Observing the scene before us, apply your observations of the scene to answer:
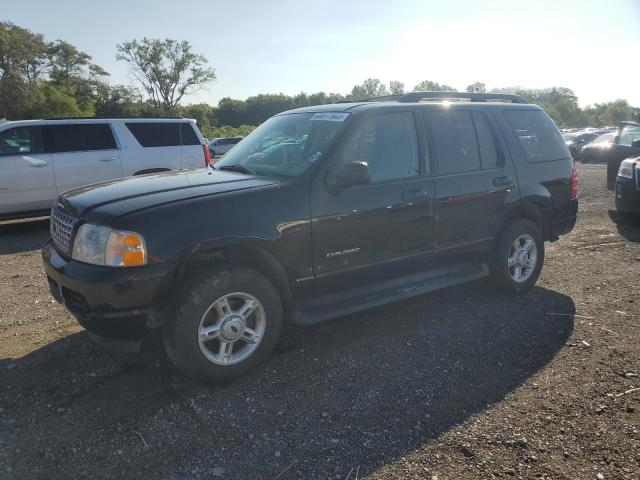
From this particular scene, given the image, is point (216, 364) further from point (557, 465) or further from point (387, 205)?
point (557, 465)

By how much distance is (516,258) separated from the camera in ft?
16.1

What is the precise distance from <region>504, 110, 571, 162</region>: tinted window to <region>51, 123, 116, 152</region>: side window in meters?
6.87

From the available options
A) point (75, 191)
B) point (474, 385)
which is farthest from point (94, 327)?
point (474, 385)

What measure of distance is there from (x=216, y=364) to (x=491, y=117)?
3.55 metres

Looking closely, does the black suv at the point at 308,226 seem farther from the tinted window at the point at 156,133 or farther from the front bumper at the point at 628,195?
the tinted window at the point at 156,133

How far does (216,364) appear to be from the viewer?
10.4 ft

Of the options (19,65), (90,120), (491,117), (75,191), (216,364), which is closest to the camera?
(216,364)

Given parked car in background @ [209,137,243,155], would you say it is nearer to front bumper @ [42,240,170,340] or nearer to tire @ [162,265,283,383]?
tire @ [162,265,283,383]

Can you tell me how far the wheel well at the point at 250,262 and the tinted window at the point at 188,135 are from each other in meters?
6.73

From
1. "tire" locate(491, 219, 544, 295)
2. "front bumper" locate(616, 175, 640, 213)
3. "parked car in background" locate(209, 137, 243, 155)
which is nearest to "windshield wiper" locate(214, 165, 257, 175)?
"tire" locate(491, 219, 544, 295)

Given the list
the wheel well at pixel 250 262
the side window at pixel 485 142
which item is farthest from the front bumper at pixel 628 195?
the wheel well at pixel 250 262

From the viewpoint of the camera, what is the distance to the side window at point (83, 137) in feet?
27.3

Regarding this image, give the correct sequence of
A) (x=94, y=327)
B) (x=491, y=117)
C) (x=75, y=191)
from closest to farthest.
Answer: (x=94, y=327) → (x=75, y=191) → (x=491, y=117)

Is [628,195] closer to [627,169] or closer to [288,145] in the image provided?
[627,169]
